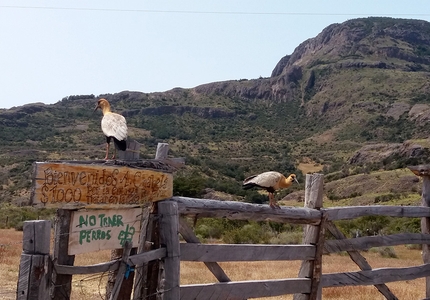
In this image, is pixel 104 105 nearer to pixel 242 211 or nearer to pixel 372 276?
pixel 242 211

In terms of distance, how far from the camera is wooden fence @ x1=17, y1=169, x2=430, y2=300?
3.68 metres

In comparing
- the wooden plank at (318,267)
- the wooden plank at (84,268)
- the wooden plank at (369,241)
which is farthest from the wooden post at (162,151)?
the wooden plank at (369,241)

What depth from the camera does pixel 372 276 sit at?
6.93 metres

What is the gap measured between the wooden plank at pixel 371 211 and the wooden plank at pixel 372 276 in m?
0.69

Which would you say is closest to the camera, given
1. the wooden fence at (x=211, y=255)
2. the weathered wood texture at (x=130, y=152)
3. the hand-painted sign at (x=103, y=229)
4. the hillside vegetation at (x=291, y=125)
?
the wooden fence at (x=211, y=255)

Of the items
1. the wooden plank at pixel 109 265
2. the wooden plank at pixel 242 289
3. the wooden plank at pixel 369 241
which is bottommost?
the wooden plank at pixel 242 289

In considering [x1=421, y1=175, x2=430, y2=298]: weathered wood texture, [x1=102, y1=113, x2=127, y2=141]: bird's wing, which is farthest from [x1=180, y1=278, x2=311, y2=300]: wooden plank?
[x1=421, y1=175, x2=430, y2=298]: weathered wood texture

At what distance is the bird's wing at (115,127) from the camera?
502 cm

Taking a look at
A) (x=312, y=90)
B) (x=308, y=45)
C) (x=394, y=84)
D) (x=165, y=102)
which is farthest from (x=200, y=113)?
(x=308, y=45)

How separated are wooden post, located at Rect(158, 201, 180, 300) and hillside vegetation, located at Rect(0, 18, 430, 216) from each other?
1969 centimetres

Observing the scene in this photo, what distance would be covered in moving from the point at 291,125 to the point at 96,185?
94517 mm

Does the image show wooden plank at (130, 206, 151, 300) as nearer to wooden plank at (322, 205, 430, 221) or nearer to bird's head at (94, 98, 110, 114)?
bird's head at (94, 98, 110, 114)

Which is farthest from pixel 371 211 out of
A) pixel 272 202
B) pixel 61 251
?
pixel 61 251

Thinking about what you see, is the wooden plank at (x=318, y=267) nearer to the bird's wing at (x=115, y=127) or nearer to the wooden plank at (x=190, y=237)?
the wooden plank at (x=190, y=237)
